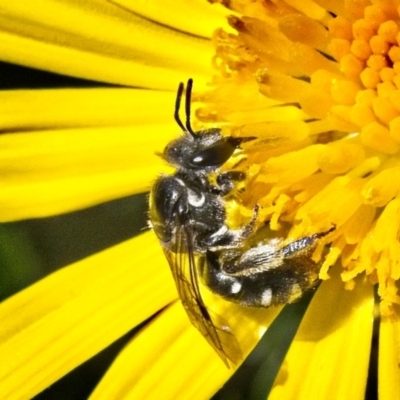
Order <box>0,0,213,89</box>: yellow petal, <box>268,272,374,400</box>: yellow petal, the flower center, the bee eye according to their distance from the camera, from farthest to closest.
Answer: <box>0,0,213,89</box>: yellow petal, <box>268,272,374,400</box>: yellow petal, the flower center, the bee eye

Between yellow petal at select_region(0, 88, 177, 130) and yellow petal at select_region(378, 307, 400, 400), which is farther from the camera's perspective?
yellow petal at select_region(0, 88, 177, 130)

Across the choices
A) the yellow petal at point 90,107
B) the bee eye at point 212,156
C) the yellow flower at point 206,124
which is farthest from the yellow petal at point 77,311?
the bee eye at point 212,156

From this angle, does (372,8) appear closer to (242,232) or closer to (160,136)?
(242,232)

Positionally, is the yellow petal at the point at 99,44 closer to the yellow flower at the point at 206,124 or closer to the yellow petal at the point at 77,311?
the yellow flower at the point at 206,124

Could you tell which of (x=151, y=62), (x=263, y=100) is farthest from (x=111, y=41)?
(x=263, y=100)

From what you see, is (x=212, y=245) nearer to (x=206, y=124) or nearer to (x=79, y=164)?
(x=206, y=124)

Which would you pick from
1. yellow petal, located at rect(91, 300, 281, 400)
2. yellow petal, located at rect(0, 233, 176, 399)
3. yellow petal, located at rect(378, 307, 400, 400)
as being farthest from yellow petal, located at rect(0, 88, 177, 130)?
yellow petal, located at rect(378, 307, 400, 400)

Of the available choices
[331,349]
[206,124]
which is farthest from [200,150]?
[331,349]

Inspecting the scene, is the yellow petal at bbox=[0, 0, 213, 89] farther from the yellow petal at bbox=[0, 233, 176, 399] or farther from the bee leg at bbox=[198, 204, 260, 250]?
the bee leg at bbox=[198, 204, 260, 250]
